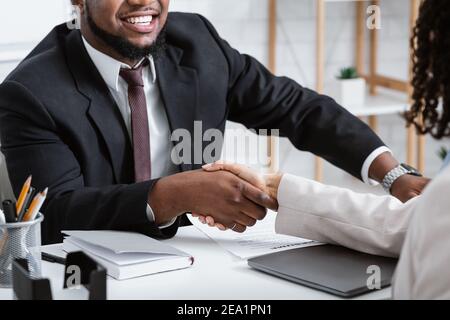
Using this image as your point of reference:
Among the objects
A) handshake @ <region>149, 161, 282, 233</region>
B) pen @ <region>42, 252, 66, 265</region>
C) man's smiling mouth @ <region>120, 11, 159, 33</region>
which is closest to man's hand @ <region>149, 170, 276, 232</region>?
handshake @ <region>149, 161, 282, 233</region>

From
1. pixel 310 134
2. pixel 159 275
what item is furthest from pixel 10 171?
pixel 310 134

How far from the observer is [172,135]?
7.02ft

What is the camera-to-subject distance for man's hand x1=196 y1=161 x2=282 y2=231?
1700 mm

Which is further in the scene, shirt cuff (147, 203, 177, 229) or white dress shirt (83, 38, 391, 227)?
white dress shirt (83, 38, 391, 227)

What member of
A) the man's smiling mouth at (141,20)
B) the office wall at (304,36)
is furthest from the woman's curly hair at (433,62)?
the office wall at (304,36)

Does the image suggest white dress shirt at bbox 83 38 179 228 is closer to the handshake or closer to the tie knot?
the tie knot

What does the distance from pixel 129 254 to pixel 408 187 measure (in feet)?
2.44

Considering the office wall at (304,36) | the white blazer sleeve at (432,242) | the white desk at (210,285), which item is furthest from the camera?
the office wall at (304,36)

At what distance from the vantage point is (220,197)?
67.7 inches

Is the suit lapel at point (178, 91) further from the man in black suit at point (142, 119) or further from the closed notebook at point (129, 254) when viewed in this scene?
the closed notebook at point (129, 254)

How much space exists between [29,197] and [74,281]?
17 centimetres

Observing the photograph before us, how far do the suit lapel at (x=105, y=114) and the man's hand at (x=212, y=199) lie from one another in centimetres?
33

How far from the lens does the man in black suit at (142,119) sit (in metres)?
1.73
